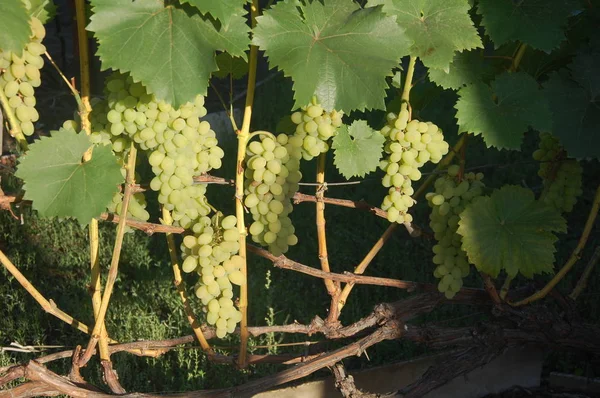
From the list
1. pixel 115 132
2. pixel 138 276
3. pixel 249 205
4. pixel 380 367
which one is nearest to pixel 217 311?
pixel 249 205

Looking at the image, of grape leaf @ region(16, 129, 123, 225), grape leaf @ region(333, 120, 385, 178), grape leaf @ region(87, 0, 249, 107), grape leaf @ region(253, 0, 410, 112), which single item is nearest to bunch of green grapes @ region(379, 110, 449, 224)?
grape leaf @ region(333, 120, 385, 178)

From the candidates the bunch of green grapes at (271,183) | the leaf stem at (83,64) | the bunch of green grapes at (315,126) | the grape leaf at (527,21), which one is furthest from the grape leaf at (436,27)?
the leaf stem at (83,64)

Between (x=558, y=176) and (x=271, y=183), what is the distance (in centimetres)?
86

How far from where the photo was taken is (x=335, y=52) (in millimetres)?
1541

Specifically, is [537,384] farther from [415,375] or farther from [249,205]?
[249,205]

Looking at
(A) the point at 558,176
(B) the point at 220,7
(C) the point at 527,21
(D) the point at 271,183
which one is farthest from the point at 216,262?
(A) the point at 558,176

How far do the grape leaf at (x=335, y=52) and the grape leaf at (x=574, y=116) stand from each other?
546mm

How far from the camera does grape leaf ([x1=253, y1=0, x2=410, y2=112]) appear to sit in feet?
4.96

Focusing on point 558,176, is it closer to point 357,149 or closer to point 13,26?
point 357,149

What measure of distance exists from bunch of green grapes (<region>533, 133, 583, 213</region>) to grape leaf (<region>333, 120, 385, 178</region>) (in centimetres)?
53

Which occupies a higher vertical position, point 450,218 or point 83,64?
point 83,64

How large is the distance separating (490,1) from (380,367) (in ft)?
3.95

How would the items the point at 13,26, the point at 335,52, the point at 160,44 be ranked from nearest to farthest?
1. the point at 13,26
2. the point at 160,44
3. the point at 335,52

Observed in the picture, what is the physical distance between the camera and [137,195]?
1835 mm
